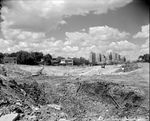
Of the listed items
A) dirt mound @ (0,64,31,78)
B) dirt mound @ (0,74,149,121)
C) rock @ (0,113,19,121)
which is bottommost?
dirt mound @ (0,74,149,121)

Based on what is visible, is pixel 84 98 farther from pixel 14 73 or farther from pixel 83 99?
pixel 14 73

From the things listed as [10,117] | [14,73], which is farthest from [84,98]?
[14,73]

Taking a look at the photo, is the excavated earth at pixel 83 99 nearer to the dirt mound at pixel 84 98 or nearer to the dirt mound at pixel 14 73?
the dirt mound at pixel 84 98

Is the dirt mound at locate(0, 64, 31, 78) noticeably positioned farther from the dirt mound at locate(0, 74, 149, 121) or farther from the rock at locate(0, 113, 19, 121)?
the rock at locate(0, 113, 19, 121)

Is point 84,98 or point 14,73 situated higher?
point 14,73

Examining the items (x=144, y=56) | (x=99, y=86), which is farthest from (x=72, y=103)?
(x=144, y=56)

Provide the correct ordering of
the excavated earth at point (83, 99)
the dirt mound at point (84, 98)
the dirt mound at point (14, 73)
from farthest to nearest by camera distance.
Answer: the dirt mound at point (14, 73), the dirt mound at point (84, 98), the excavated earth at point (83, 99)

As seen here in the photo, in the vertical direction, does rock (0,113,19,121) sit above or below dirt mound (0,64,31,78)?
below

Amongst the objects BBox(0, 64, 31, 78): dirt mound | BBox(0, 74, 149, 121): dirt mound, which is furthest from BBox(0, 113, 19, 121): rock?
BBox(0, 64, 31, 78): dirt mound

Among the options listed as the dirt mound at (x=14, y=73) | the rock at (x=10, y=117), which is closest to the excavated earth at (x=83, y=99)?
the rock at (x=10, y=117)

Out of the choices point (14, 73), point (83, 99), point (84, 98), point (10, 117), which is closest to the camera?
point (10, 117)

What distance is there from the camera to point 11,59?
4744cm

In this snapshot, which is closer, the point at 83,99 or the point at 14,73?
the point at 83,99

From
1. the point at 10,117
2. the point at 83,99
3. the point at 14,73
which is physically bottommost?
the point at 83,99
